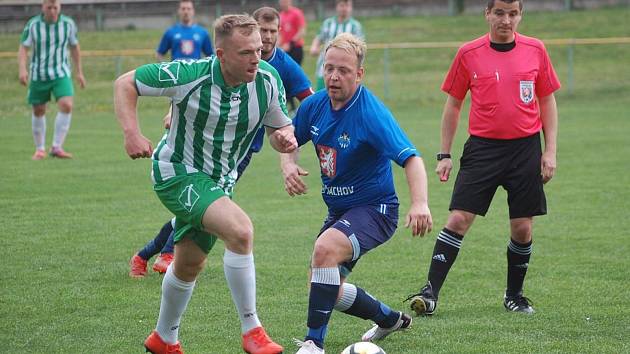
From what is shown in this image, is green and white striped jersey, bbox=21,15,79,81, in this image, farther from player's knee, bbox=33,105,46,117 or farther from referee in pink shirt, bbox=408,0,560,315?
referee in pink shirt, bbox=408,0,560,315

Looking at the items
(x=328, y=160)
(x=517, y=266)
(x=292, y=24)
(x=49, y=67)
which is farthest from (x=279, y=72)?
(x=292, y=24)

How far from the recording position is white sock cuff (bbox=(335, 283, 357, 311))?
552cm

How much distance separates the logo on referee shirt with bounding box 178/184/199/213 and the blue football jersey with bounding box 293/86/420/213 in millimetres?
772

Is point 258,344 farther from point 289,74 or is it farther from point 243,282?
point 289,74

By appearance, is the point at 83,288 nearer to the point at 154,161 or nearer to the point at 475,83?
the point at 154,161

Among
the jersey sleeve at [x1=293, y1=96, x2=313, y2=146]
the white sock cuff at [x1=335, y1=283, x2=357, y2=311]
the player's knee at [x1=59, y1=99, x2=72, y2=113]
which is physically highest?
the jersey sleeve at [x1=293, y1=96, x2=313, y2=146]

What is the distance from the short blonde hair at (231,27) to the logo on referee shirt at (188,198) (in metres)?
0.72

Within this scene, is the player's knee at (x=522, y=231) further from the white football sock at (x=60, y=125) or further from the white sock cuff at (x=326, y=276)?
the white football sock at (x=60, y=125)

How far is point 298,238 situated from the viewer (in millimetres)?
8781

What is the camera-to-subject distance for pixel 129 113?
16.0 feet

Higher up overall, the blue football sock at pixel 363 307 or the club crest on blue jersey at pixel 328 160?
the club crest on blue jersey at pixel 328 160

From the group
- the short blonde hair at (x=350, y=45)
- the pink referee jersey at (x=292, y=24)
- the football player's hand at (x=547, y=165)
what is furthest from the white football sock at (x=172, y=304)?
the pink referee jersey at (x=292, y=24)

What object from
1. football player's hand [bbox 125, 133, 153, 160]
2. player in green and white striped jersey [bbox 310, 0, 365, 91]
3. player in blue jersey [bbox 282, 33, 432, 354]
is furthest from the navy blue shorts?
player in green and white striped jersey [bbox 310, 0, 365, 91]

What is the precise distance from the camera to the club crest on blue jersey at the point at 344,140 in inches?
209
